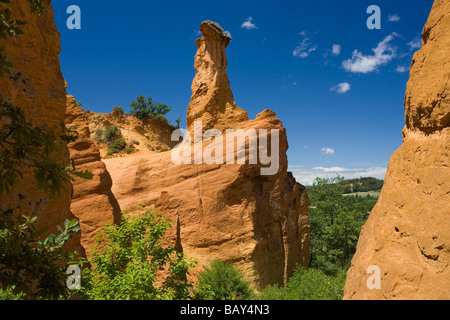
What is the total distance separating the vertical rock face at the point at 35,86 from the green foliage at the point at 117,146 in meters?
29.2

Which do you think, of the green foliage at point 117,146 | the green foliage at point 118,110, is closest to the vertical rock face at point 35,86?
the green foliage at point 117,146

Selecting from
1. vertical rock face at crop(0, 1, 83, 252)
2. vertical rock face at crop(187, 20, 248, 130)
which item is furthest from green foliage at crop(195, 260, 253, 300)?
vertical rock face at crop(187, 20, 248, 130)

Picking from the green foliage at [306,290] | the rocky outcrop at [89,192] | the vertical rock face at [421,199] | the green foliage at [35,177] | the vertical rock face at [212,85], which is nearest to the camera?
the green foliage at [35,177]

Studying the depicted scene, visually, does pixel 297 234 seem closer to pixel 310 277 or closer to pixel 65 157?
pixel 310 277

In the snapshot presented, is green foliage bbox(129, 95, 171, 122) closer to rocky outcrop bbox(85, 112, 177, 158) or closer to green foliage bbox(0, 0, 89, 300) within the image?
rocky outcrop bbox(85, 112, 177, 158)

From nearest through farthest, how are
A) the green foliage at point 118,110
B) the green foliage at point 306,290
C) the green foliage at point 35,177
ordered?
the green foliage at point 35,177, the green foliage at point 306,290, the green foliage at point 118,110

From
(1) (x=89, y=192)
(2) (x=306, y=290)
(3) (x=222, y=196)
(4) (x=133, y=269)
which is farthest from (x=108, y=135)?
(4) (x=133, y=269)

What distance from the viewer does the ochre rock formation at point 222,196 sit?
1631 centimetres

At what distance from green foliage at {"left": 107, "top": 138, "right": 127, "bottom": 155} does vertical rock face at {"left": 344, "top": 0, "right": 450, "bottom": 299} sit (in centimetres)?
3481

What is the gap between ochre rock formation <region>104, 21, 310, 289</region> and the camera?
1631 centimetres

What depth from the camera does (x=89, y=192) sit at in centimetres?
1260

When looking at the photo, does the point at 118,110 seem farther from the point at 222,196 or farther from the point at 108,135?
the point at 222,196

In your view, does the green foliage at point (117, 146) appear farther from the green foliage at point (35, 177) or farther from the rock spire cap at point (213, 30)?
the green foliage at point (35, 177)

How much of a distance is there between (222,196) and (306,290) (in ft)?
22.1
